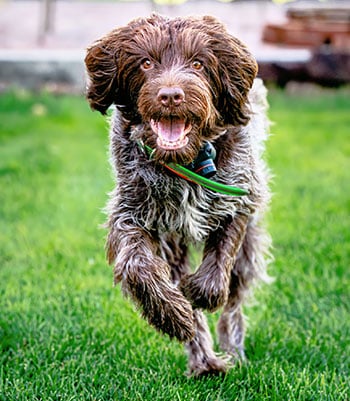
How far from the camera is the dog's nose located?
11.9ft

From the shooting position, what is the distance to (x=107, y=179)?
29.3 feet

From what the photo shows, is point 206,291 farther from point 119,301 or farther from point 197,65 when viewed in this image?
point 119,301

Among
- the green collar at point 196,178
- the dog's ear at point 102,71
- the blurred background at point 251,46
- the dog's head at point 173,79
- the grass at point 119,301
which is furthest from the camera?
the blurred background at point 251,46

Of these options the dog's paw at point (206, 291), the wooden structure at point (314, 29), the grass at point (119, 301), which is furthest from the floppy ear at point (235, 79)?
the wooden structure at point (314, 29)

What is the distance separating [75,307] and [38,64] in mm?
8623

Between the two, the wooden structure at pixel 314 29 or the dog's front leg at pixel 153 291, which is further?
the wooden structure at pixel 314 29

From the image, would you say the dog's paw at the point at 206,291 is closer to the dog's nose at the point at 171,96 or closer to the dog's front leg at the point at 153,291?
the dog's front leg at the point at 153,291

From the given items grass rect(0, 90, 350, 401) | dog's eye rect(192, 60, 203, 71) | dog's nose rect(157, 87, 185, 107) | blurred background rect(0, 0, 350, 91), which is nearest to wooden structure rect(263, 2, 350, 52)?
blurred background rect(0, 0, 350, 91)

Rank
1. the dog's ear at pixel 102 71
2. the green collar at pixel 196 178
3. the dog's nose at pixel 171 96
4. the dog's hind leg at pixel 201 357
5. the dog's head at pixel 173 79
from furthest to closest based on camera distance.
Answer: the dog's hind leg at pixel 201 357, the dog's ear at pixel 102 71, the green collar at pixel 196 178, the dog's head at pixel 173 79, the dog's nose at pixel 171 96

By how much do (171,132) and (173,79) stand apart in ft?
0.81

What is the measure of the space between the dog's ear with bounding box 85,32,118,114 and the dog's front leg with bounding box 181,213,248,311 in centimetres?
88

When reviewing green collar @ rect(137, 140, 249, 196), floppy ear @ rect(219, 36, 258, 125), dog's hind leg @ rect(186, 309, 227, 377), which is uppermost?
floppy ear @ rect(219, 36, 258, 125)

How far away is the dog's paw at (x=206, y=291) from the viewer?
4059 millimetres

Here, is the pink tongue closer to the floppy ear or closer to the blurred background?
the floppy ear
